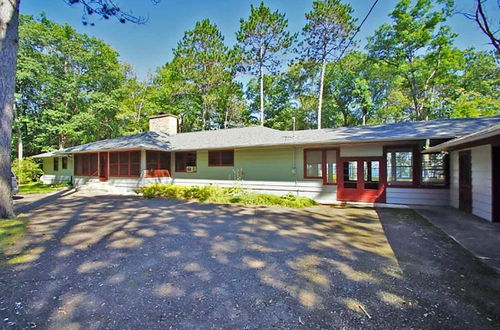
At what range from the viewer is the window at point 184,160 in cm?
1356

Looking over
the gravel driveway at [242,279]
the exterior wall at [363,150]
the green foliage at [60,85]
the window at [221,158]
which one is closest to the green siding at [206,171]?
the window at [221,158]

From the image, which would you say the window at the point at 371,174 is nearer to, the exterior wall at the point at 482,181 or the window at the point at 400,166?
the window at the point at 400,166

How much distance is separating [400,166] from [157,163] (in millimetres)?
12028

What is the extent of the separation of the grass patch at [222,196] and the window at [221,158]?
1775 mm

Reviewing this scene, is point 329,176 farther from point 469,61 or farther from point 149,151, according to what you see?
point 469,61

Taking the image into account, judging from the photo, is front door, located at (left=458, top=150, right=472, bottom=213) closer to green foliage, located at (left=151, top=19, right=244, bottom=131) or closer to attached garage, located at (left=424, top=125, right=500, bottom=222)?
attached garage, located at (left=424, top=125, right=500, bottom=222)

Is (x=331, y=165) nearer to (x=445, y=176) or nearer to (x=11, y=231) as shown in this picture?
(x=445, y=176)

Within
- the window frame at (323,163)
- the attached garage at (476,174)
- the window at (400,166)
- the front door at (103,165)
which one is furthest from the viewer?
the front door at (103,165)

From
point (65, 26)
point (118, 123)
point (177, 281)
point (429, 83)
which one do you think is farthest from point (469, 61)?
point (65, 26)

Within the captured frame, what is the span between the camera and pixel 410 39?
19.0 m

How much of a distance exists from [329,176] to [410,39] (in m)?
17.0

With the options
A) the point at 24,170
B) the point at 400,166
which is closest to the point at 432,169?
the point at 400,166

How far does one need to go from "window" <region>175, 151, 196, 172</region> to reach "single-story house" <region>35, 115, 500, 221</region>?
0.19ft

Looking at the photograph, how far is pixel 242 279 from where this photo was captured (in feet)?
10.7
